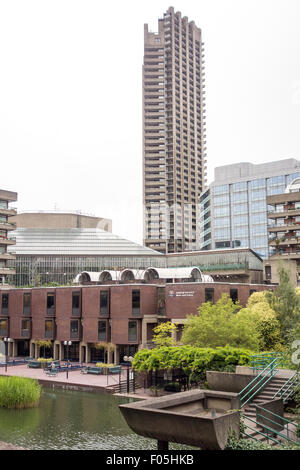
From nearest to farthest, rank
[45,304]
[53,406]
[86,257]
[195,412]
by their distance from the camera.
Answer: [195,412] → [53,406] → [45,304] → [86,257]

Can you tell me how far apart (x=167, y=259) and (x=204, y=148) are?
83.1 m

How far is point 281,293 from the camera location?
44.4 meters

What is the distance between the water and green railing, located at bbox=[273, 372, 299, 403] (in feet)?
18.1

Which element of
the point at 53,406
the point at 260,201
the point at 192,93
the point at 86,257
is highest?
the point at 192,93

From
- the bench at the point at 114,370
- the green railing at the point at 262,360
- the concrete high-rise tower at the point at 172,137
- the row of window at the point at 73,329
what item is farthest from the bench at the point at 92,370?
the concrete high-rise tower at the point at 172,137

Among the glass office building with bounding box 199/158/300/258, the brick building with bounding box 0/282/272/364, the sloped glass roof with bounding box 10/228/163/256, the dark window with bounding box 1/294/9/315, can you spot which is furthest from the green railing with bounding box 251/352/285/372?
the glass office building with bounding box 199/158/300/258

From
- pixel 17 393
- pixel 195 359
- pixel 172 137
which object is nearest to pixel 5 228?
pixel 17 393

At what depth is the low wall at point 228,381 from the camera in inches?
Answer: 1059

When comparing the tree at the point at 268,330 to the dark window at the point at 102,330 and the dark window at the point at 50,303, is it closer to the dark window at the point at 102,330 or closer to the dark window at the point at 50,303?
the dark window at the point at 102,330

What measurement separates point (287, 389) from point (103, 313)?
36.1m

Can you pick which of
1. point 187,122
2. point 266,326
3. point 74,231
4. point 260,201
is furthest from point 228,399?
point 187,122

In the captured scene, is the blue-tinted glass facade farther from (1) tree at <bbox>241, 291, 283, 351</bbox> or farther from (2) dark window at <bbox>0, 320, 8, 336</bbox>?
(1) tree at <bbox>241, 291, 283, 351</bbox>

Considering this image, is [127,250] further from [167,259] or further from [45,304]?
[45,304]

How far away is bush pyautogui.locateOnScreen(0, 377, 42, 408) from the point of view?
3369 cm
